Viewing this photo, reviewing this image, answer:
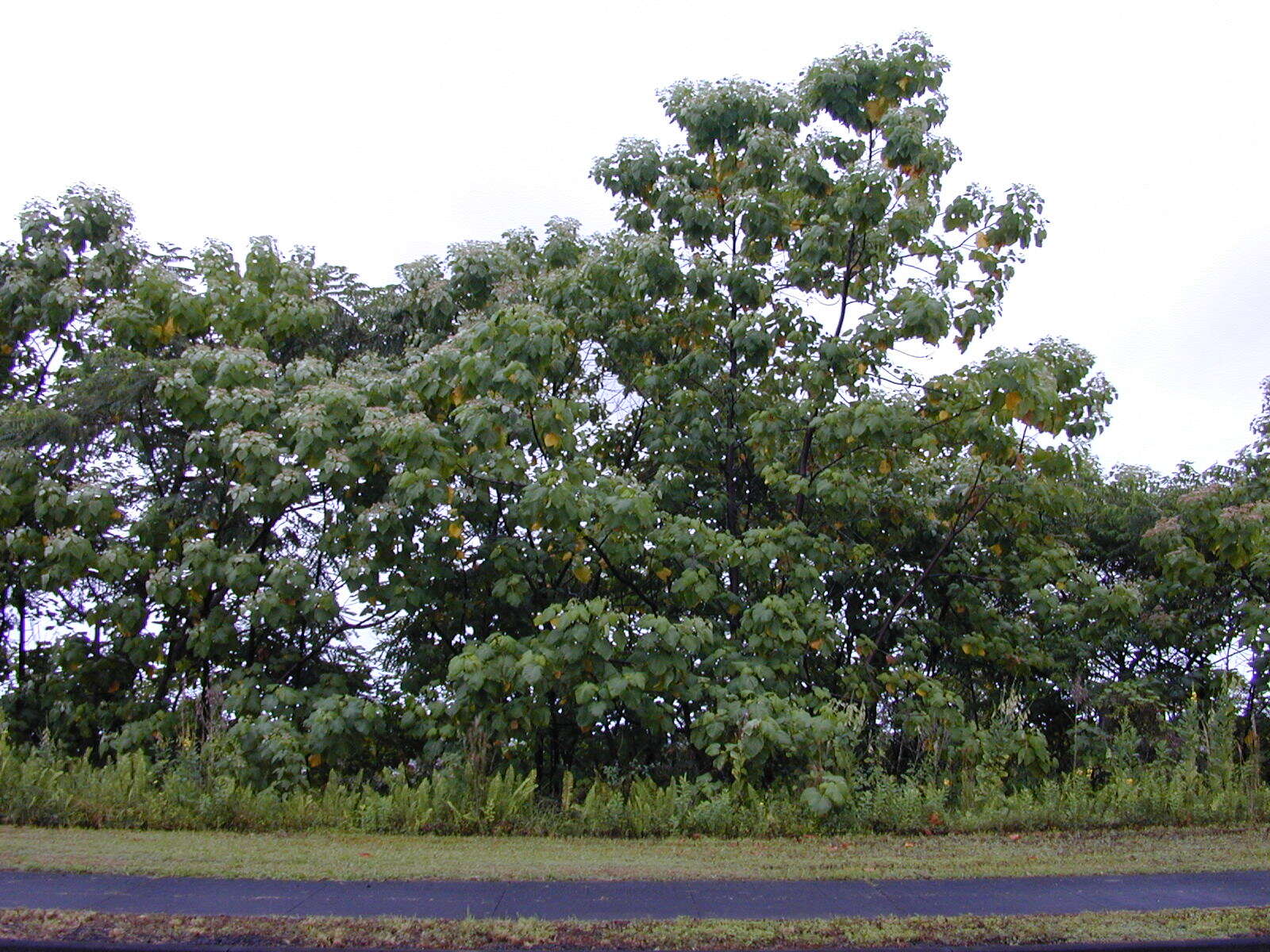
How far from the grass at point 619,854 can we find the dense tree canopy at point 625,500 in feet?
3.45

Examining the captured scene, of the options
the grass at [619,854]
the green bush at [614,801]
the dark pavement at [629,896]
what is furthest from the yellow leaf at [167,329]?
the dark pavement at [629,896]

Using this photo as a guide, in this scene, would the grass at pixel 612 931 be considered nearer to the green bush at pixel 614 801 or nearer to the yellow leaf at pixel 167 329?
the green bush at pixel 614 801

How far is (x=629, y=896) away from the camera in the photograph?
6207 millimetres

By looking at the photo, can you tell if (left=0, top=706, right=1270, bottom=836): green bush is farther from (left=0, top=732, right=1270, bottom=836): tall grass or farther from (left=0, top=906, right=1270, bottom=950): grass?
(left=0, top=906, right=1270, bottom=950): grass

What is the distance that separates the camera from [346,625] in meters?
10.9

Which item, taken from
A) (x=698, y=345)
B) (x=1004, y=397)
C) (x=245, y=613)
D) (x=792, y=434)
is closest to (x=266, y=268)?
(x=245, y=613)

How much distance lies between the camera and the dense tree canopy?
934 cm

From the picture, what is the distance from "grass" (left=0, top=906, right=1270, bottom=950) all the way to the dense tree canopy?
2.92 meters

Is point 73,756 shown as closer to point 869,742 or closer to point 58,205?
point 58,205

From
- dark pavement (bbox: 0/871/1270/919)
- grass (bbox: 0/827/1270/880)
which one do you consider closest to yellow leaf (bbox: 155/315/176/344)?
grass (bbox: 0/827/1270/880)

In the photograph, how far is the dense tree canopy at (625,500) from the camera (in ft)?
30.6

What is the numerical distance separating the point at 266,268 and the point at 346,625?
4.10m

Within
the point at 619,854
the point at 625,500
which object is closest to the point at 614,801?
the point at 619,854

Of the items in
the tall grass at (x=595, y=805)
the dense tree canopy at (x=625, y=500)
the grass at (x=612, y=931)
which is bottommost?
the grass at (x=612, y=931)
